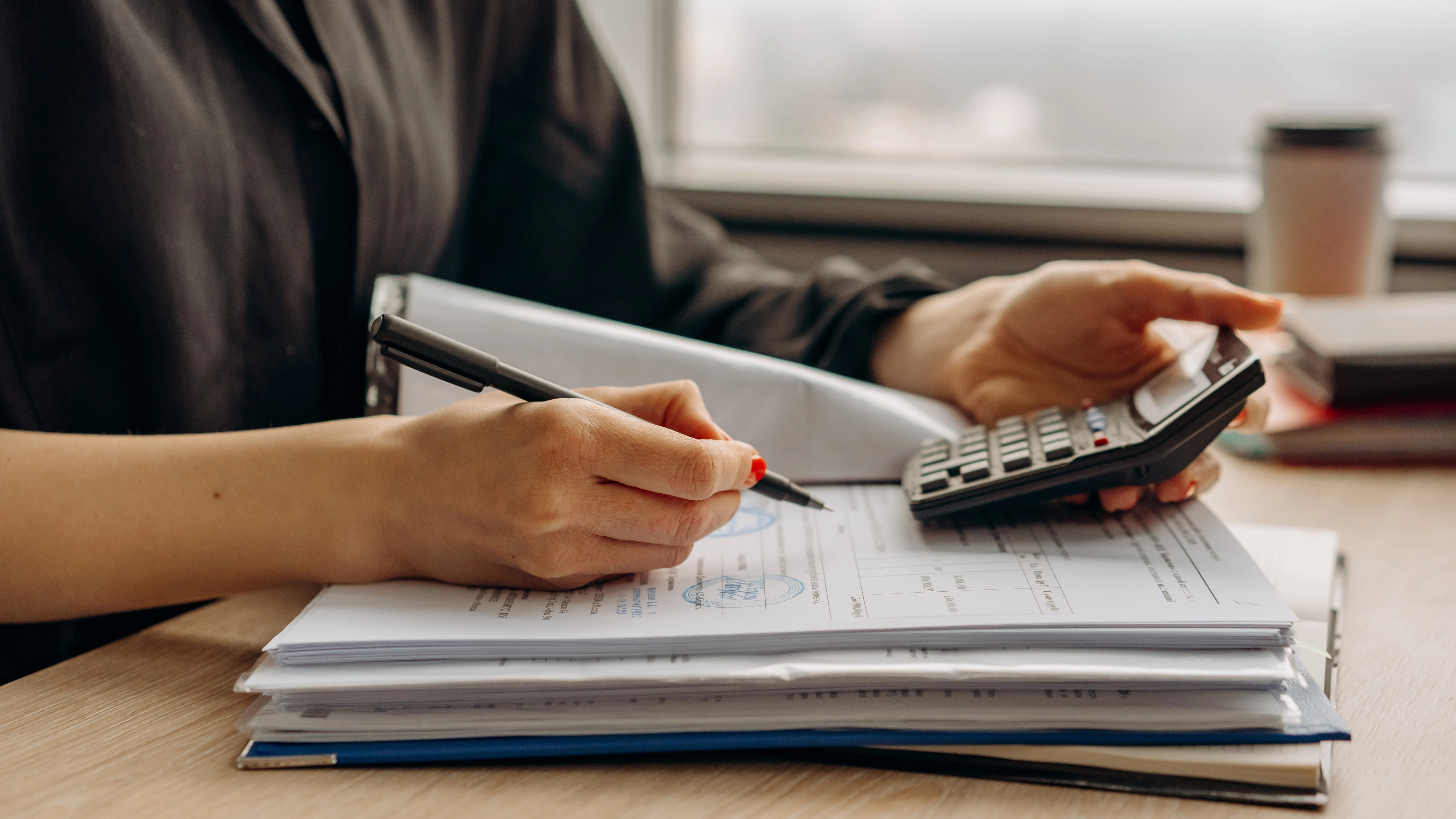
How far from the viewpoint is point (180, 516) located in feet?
1.45

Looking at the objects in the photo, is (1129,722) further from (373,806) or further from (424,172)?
(424,172)

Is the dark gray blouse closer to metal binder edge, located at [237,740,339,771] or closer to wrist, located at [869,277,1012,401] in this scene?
wrist, located at [869,277,1012,401]

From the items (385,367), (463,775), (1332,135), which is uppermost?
(1332,135)

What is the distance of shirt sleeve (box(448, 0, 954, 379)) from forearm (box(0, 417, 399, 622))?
38cm

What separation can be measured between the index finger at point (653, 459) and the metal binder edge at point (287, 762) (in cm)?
14

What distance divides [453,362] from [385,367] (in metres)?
0.16

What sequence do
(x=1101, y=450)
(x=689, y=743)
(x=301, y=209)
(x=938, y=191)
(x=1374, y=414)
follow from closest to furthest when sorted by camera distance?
(x=689, y=743), (x=1101, y=450), (x=301, y=209), (x=1374, y=414), (x=938, y=191)

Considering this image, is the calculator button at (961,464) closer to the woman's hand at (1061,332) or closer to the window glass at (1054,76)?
the woman's hand at (1061,332)

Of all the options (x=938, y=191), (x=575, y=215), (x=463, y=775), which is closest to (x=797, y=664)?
(x=463, y=775)

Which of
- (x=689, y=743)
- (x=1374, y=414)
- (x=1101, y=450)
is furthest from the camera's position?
(x=1374, y=414)

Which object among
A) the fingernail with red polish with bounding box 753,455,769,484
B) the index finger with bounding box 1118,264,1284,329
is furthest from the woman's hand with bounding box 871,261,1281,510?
the fingernail with red polish with bounding box 753,455,769,484

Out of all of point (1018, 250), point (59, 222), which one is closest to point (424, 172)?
point (59, 222)

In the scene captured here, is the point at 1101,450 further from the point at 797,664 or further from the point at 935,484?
the point at 797,664

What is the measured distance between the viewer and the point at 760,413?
593 mm
